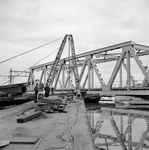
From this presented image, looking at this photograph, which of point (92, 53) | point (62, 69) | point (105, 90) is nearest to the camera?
point (105, 90)

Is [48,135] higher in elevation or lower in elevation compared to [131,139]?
higher

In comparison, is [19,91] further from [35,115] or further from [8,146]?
[8,146]

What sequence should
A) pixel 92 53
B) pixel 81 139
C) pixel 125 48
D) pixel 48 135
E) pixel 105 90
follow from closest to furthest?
1. pixel 81 139
2. pixel 48 135
3. pixel 125 48
4. pixel 105 90
5. pixel 92 53

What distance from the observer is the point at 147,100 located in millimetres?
25438

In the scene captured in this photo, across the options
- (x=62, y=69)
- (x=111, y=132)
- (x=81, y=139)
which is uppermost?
(x=62, y=69)

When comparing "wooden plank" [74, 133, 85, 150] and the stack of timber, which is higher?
"wooden plank" [74, 133, 85, 150]

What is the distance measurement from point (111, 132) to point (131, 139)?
1.39 meters

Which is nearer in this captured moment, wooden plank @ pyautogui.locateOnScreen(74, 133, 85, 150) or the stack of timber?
wooden plank @ pyautogui.locateOnScreen(74, 133, 85, 150)

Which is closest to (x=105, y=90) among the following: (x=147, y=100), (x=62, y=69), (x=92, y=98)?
(x=92, y=98)

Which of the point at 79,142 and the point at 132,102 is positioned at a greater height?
the point at 79,142

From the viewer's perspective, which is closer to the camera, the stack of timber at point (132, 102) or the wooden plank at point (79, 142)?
the wooden plank at point (79, 142)

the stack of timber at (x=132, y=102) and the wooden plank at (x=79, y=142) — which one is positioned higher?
the wooden plank at (x=79, y=142)

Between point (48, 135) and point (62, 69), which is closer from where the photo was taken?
point (48, 135)

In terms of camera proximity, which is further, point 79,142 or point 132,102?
point 132,102
